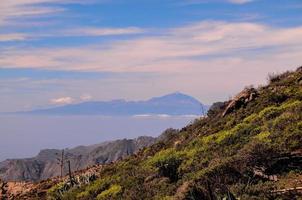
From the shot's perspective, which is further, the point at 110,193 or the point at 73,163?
the point at 73,163

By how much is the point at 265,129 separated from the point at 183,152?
5171 millimetres

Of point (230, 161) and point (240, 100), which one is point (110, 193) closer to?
point (230, 161)

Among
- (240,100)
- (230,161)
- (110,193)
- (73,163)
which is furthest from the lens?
(73,163)

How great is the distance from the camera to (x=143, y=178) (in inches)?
1025

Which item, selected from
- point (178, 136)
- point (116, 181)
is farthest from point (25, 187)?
point (116, 181)

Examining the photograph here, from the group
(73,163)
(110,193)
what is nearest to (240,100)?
(110,193)

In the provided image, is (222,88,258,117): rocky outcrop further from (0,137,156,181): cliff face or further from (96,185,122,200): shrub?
(0,137,156,181): cliff face

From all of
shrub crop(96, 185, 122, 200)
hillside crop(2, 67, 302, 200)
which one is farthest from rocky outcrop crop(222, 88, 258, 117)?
shrub crop(96, 185, 122, 200)

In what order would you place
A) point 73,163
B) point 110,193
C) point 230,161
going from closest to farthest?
point 230,161
point 110,193
point 73,163

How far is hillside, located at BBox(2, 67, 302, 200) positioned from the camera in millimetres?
18641

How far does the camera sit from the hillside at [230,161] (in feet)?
61.2

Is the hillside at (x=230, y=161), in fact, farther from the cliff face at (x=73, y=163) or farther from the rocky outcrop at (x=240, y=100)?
the cliff face at (x=73, y=163)

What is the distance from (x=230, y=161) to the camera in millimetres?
20531

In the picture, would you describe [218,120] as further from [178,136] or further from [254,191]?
[254,191]
